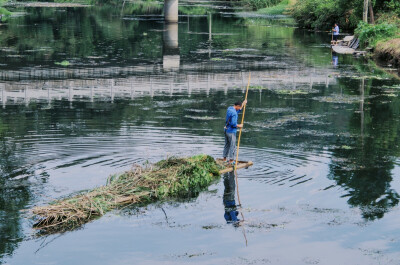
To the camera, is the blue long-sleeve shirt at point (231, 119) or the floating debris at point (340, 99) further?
the floating debris at point (340, 99)

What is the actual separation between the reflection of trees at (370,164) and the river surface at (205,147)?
7cm

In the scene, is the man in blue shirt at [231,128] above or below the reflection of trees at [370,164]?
above

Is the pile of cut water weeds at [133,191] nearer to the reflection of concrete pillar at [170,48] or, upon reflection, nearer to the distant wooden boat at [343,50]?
the reflection of concrete pillar at [170,48]

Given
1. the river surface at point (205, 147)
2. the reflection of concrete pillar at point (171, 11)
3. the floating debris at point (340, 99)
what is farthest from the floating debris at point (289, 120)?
the reflection of concrete pillar at point (171, 11)

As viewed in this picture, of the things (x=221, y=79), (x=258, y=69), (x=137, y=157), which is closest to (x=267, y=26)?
(x=258, y=69)

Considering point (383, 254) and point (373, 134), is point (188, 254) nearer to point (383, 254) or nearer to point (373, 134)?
point (383, 254)

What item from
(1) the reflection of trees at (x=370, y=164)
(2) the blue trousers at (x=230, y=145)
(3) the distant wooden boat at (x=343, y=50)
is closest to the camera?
(1) the reflection of trees at (x=370, y=164)

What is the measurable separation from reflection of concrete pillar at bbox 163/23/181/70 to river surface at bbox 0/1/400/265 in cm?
25

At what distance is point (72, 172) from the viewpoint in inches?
785

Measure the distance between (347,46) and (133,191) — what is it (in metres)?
43.8

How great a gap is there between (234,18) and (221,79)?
51660mm

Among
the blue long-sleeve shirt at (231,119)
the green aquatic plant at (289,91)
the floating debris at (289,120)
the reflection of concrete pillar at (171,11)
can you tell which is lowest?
the floating debris at (289,120)

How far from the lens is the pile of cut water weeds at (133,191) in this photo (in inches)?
619

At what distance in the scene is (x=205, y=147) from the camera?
920 inches
